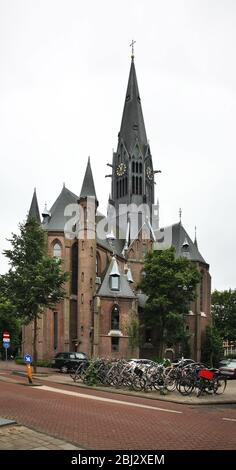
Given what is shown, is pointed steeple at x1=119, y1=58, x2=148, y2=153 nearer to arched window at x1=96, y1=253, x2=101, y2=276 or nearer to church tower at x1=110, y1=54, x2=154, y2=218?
church tower at x1=110, y1=54, x2=154, y2=218

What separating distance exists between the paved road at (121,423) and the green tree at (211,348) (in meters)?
42.5

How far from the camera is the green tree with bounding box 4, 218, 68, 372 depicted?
29.4 meters

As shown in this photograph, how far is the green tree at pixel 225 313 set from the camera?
73188 mm

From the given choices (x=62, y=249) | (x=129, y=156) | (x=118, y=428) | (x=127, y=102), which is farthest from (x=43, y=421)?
(x=127, y=102)

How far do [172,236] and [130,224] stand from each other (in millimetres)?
5720

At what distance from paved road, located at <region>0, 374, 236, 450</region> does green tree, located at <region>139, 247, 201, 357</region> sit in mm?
30569

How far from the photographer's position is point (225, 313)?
74562 millimetres

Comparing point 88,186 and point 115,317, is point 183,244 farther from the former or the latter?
point 88,186

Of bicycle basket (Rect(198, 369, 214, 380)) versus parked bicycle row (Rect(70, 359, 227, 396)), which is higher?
bicycle basket (Rect(198, 369, 214, 380))

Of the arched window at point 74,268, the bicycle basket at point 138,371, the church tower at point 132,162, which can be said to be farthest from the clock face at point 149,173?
the bicycle basket at point 138,371

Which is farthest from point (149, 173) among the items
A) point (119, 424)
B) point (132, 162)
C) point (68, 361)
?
point (119, 424)

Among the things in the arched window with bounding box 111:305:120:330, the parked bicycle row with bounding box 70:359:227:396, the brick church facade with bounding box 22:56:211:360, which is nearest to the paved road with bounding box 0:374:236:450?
the parked bicycle row with bounding box 70:359:227:396

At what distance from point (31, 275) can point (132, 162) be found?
41588mm

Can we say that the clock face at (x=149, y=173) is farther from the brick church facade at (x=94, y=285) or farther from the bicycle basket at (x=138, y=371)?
the bicycle basket at (x=138, y=371)
